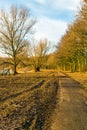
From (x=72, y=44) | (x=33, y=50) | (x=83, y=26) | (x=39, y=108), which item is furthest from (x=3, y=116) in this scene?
(x=33, y=50)

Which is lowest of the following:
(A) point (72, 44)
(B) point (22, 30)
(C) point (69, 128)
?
(C) point (69, 128)

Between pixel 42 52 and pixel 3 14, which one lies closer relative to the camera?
pixel 3 14

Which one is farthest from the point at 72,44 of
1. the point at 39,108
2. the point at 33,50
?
the point at 33,50

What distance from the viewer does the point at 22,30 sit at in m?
58.0

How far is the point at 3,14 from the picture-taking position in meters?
57.1

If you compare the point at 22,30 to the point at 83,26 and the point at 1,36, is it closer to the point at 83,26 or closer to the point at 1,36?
the point at 1,36

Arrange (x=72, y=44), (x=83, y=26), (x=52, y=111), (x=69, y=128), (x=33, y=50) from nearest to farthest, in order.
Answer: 1. (x=69, y=128)
2. (x=52, y=111)
3. (x=83, y=26)
4. (x=72, y=44)
5. (x=33, y=50)

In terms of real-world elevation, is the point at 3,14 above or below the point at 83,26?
above

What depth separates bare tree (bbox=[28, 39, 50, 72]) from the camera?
286ft

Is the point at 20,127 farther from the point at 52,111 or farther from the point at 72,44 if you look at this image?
the point at 72,44

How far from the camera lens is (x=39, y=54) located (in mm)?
88875

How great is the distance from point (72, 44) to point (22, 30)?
16279mm

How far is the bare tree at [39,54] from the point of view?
286 ft

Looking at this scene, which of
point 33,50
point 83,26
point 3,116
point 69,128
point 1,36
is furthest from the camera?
point 33,50
